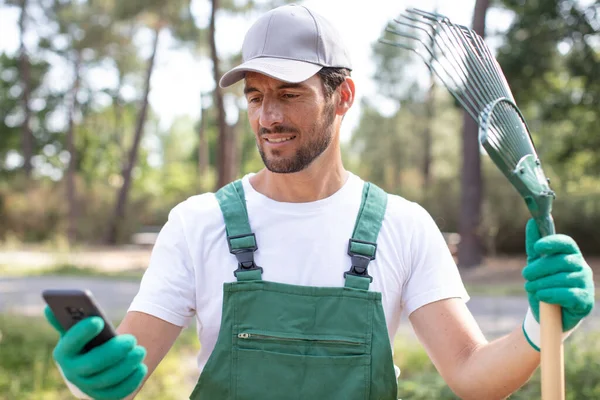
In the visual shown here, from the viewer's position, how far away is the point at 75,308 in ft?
4.22

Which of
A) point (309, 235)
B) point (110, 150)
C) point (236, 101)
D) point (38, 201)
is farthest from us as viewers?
point (110, 150)

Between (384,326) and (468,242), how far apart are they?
11.8 m

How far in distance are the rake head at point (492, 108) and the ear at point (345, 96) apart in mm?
285

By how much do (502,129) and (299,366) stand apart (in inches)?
31.0

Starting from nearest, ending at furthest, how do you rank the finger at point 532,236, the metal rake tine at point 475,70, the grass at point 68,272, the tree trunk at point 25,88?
the finger at point 532,236 < the metal rake tine at point 475,70 < the grass at point 68,272 < the tree trunk at point 25,88

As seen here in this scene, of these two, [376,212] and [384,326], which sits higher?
[376,212]

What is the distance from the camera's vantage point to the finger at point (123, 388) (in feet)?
4.48

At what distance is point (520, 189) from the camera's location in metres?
1.49

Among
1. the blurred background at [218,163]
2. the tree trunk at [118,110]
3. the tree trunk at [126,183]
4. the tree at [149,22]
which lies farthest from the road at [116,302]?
the tree trunk at [118,110]

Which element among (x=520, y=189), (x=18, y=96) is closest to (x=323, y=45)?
(x=520, y=189)

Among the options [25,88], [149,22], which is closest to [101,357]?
[149,22]

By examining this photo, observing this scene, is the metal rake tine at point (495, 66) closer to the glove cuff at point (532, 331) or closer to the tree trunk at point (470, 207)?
the glove cuff at point (532, 331)

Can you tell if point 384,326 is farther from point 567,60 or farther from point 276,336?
point 567,60

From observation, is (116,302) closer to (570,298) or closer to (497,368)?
(497,368)
